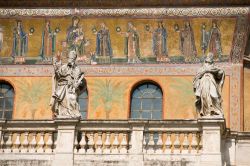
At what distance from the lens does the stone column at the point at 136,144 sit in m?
16.8

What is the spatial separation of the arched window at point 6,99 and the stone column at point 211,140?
31.1 ft

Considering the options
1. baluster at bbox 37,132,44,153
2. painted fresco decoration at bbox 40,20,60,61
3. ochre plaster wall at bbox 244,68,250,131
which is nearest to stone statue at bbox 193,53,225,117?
baluster at bbox 37,132,44,153

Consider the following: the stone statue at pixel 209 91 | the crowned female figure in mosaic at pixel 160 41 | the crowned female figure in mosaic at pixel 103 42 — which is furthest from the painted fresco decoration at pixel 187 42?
the stone statue at pixel 209 91

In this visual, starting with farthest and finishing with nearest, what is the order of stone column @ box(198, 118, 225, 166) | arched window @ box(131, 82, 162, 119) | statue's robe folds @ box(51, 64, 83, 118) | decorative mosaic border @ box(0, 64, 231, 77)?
decorative mosaic border @ box(0, 64, 231, 77) → arched window @ box(131, 82, 162, 119) → statue's robe folds @ box(51, 64, 83, 118) → stone column @ box(198, 118, 225, 166)

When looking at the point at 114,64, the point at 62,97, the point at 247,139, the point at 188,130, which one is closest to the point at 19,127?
the point at 62,97

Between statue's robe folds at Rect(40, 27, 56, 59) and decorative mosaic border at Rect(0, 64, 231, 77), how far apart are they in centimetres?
44

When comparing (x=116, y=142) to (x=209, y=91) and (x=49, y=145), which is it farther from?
(x=209, y=91)

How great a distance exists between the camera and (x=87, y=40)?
25.1m

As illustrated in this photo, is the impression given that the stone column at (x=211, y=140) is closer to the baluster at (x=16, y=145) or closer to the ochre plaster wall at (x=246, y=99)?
the baluster at (x=16, y=145)

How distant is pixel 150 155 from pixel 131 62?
8281mm

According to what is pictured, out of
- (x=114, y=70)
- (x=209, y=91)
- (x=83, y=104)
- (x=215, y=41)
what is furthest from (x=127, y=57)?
(x=209, y=91)

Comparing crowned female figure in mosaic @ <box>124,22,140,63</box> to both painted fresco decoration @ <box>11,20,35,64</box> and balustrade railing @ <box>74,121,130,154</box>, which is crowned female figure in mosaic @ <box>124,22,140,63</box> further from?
balustrade railing @ <box>74,121,130,154</box>

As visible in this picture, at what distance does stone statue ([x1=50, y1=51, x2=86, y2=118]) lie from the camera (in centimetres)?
1769

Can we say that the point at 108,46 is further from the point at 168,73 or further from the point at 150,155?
the point at 150,155
